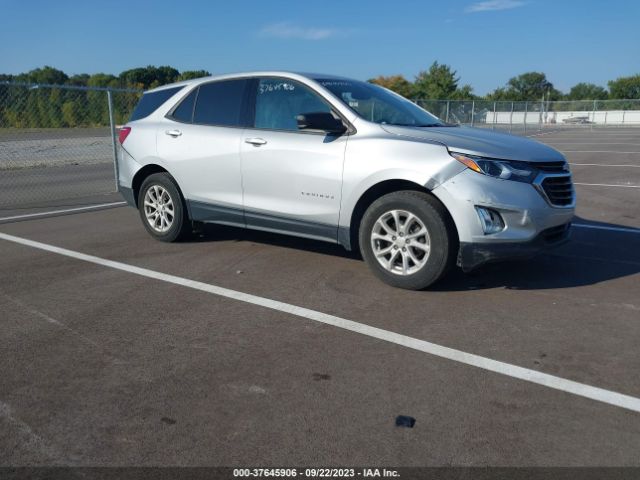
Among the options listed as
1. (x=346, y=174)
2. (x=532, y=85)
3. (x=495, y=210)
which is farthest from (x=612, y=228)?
(x=532, y=85)

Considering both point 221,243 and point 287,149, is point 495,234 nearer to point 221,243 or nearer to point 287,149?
point 287,149

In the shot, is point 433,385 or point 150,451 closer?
point 150,451

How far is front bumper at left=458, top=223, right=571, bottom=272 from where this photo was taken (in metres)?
4.55

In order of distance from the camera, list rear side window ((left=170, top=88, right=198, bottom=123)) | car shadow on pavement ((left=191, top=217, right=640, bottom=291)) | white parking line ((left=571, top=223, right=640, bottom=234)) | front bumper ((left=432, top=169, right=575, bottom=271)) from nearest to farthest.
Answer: front bumper ((left=432, top=169, right=575, bottom=271)), car shadow on pavement ((left=191, top=217, right=640, bottom=291)), rear side window ((left=170, top=88, right=198, bottom=123)), white parking line ((left=571, top=223, right=640, bottom=234))

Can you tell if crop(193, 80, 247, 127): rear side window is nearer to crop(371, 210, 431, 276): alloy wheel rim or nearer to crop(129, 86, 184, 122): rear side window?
crop(129, 86, 184, 122): rear side window

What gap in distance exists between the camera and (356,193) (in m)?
5.00

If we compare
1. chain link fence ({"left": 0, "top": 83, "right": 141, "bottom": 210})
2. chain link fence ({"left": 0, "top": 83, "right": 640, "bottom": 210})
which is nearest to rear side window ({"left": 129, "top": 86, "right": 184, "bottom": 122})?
chain link fence ({"left": 0, "top": 83, "right": 640, "bottom": 210})

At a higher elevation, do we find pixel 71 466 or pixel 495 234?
pixel 495 234

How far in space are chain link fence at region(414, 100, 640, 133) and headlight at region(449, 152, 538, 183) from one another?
44.5 feet

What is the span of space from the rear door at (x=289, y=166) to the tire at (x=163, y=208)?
0.95 meters

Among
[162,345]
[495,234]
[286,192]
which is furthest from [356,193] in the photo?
[162,345]

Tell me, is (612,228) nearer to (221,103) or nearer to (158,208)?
(221,103)

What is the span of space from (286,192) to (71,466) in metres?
3.30

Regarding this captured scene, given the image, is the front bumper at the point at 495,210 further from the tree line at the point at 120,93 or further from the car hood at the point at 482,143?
the tree line at the point at 120,93
